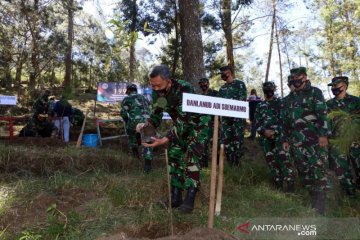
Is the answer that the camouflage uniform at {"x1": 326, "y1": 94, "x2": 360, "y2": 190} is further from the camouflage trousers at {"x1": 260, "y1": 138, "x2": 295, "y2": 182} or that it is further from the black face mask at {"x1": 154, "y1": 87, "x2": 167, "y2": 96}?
the black face mask at {"x1": 154, "y1": 87, "x2": 167, "y2": 96}

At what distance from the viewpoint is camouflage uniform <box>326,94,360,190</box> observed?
4.86 metres

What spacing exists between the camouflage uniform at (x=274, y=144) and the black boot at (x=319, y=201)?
56cm

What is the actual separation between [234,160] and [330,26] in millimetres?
16950

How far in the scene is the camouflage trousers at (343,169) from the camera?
4.85 meters

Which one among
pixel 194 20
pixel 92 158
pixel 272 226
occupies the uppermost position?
pixel 194 20

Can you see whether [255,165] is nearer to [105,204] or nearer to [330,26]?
[105,204]

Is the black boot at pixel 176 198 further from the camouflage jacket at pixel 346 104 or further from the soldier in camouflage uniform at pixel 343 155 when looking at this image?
the camouflage jacket at pixel 346 104

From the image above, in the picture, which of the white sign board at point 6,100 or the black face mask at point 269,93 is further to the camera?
the white sign board at point 6,100

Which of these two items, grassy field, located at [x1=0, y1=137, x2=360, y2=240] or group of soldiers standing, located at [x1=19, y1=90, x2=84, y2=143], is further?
group of soldiers standing, located at [x1=19, y1=90, x2=84, y2=143]

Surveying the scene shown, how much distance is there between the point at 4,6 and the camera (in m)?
15.3

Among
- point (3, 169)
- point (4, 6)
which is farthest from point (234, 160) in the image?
point (4, 6)

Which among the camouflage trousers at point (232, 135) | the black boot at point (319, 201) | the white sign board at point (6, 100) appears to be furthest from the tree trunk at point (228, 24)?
the black boot at point (319, 201)

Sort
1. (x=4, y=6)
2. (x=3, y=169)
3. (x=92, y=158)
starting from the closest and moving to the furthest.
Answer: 1. (x=3, y=169)
2. (x=92, y=158)
3. (x=4, y=6)

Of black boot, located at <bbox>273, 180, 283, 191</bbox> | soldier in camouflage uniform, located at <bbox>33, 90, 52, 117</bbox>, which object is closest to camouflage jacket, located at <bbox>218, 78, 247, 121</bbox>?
black boot, located at <bbox>273, 180, 283, 191</bbox>
